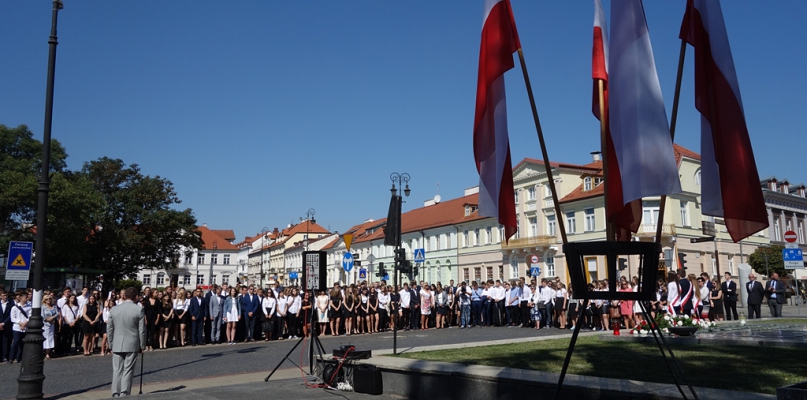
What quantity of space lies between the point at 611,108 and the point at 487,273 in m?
61.6

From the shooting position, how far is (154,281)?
115000mm

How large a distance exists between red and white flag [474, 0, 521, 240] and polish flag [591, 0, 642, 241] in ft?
2.79

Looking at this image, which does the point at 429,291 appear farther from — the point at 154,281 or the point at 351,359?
the point at 154,281

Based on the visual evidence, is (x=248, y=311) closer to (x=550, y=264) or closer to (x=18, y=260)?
→ (x=18, y=260)

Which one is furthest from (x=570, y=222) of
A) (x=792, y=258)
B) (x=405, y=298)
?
(x=405, y=298)

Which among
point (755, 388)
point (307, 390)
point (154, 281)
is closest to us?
point (755, 388)

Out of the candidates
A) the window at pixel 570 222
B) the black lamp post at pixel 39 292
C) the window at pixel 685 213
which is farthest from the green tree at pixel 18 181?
the window at pixel 685 213

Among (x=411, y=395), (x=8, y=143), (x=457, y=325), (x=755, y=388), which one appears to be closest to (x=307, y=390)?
(x=411, y=395)

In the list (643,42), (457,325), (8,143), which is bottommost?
(457,325)

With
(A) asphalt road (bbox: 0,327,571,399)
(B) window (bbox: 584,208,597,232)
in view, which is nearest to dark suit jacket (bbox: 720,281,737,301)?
(A) asphalt road (bbox: 0,327,571,399)

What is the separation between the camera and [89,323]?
17.5 metres

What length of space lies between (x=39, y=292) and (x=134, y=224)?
1825 inches

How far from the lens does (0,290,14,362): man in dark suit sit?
16062 mm

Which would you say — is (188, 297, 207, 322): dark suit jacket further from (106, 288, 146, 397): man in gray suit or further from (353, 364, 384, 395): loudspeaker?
(353, 364, 384, 395): loudspeaker
